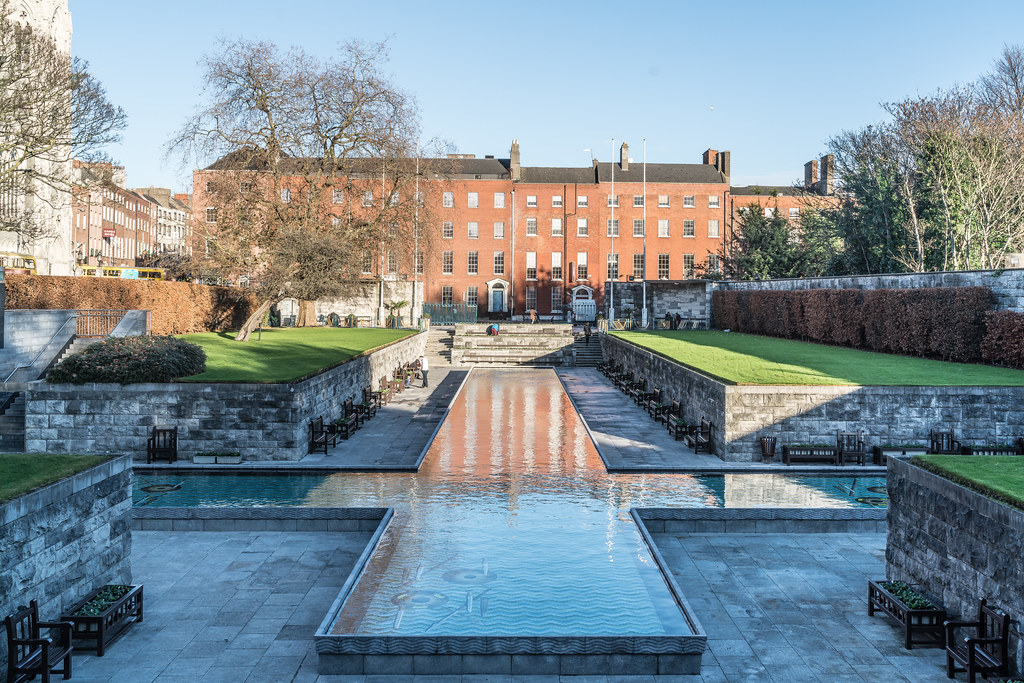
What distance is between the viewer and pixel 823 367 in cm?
2311

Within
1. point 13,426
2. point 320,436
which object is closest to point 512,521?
point 320,436

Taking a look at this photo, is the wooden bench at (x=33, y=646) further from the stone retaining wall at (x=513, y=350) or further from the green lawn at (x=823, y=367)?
the stone retaining wall at (x=513, y=350)

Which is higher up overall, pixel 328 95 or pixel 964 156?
pixel 328 95

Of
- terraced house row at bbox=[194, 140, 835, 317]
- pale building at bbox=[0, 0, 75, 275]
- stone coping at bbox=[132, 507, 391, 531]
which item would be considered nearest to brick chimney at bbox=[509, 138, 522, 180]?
terraced house row at bbox=[194, 140, 835, 317]

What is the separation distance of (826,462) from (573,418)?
8400 mm

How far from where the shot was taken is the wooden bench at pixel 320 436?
1917 centimetres

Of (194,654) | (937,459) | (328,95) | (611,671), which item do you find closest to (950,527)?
(937,459)

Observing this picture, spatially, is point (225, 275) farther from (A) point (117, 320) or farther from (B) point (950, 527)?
(B) point (950, 527)

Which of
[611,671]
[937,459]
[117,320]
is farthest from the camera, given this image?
[117,320]

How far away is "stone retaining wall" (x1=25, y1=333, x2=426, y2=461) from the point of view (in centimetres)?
1822

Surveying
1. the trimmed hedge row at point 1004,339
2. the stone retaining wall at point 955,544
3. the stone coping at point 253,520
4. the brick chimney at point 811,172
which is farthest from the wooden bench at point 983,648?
the brick chimney at point 811,172

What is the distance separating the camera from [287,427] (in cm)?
1831

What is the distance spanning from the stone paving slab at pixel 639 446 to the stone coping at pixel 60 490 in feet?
32.3

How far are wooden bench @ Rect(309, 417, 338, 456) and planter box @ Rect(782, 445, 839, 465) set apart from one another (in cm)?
1032
